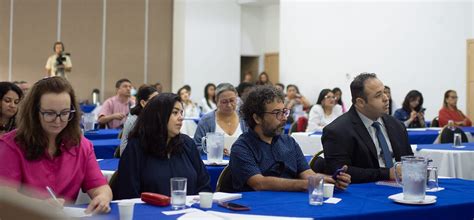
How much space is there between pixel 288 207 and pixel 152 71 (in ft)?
41.5

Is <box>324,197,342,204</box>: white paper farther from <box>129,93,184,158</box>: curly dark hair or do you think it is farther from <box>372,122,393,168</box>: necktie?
<box>372,122,393,168</box>: necktie

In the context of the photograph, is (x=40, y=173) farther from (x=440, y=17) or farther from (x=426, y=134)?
(x=440, y=17)

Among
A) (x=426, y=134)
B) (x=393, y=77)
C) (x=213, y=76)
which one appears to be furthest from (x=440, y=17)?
(x=213, y=76)

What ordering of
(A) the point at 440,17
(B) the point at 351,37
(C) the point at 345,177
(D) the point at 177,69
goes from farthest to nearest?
1. (D) the point at 177,69
2. (B) the point at 351,37
3. (A) the point at 440,17
4. (C) the point at 345,177

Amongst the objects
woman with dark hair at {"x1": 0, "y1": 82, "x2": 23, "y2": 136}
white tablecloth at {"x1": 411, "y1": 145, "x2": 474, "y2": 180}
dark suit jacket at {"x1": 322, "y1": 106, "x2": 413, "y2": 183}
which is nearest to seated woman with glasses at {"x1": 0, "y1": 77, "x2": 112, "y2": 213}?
dark suit jacket at {"x1": 322, "y1": 106, "x2": 413, "y2": 183}

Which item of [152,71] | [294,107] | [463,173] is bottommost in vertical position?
[463,173]

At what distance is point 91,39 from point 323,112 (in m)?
7.62

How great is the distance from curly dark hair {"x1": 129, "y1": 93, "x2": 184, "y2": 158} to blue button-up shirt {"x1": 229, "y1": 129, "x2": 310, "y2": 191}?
1.00ft

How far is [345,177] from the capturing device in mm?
2646

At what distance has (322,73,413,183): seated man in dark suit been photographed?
326cm

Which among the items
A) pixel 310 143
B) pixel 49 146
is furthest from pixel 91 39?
pixel 49 146

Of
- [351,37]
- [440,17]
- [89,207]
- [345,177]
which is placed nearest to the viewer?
[89,207]

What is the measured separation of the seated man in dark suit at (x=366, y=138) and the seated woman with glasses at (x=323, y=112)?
408 centimetres

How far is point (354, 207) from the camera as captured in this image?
227cm
